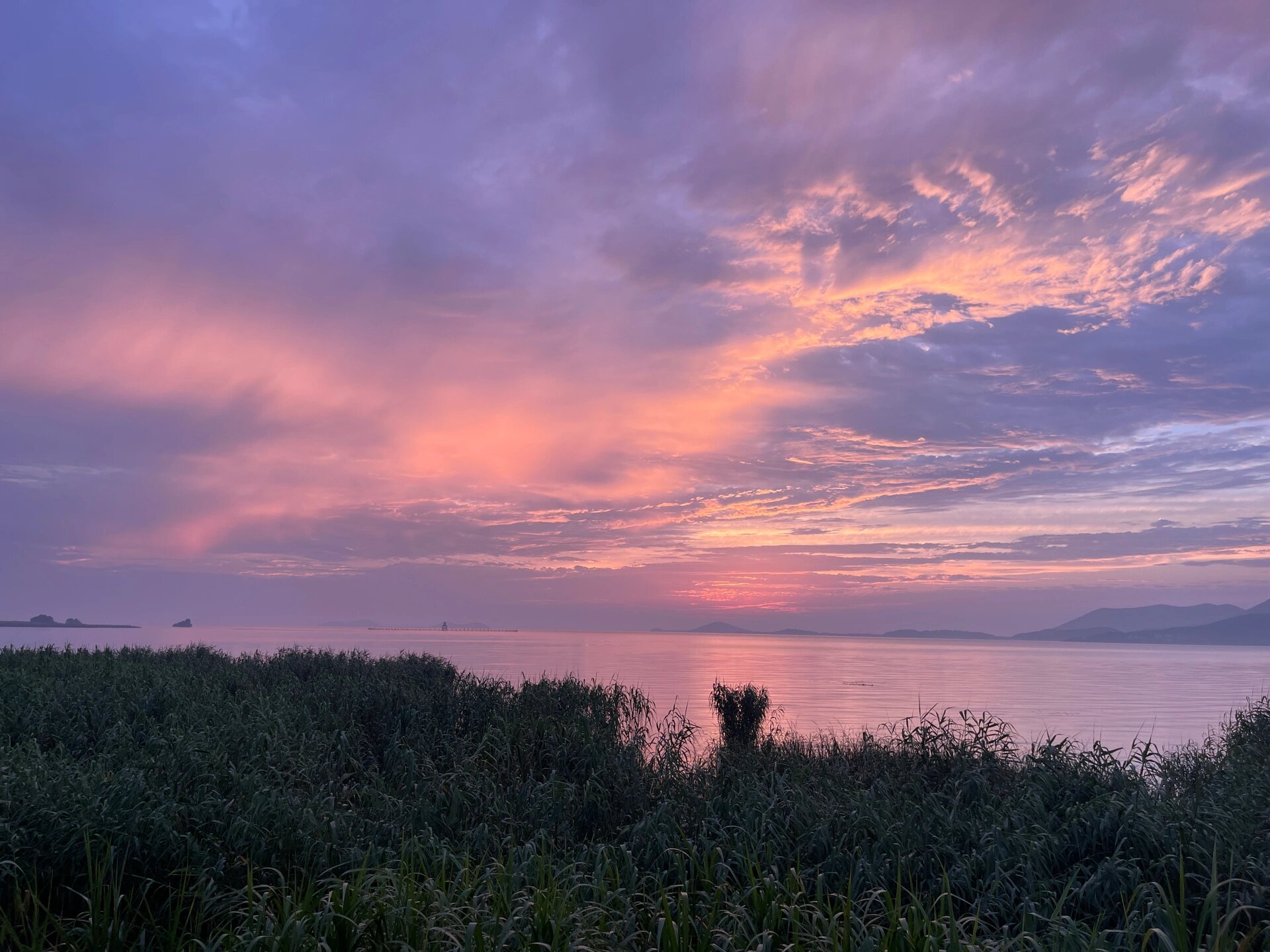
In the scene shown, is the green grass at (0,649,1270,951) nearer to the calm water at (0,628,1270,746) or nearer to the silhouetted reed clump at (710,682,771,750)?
the silhouetted reed clump at (710,682,771,750)

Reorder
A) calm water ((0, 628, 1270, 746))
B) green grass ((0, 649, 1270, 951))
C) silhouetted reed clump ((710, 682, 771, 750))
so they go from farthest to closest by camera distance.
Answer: calm water ((0, 628, 1270, 746)) < silhouetted reed clump ((710, 682, 771, 750)) < green grass ((0, 649, 1270, 951))

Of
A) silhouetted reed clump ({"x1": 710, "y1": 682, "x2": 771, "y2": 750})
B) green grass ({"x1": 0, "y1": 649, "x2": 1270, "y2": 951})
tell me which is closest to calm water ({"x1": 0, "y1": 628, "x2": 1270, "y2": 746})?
silhouetted reed clump ({"x1": 710, "y1": 682, "x2": 771, "y2": 750})

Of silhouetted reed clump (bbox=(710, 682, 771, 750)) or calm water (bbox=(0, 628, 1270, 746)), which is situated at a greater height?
silhouetted reed clump (bbox=(710, 682, 771, 750))

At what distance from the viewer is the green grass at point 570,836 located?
6414 millimetres

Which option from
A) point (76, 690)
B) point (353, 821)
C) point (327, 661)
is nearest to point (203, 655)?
point (327, 661)

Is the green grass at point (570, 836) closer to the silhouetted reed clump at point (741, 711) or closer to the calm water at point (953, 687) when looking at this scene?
the silhouetted reed clump at point (741, 711)

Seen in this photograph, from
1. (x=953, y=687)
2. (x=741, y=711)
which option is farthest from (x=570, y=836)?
(x=953, y=687)

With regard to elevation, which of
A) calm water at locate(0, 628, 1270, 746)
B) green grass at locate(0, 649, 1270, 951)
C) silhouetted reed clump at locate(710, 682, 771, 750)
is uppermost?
green grass at locate(0, 649, 1270, 951)

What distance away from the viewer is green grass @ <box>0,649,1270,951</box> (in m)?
6.41

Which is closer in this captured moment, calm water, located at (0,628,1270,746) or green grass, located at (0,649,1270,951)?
green grass, located at (0,649,1270,951)

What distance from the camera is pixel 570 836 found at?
11.6 metres

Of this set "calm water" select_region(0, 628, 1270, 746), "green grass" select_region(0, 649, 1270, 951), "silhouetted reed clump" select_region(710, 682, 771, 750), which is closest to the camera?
"green grass" select_region(0, 649, 1270, 951)

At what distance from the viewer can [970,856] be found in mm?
9477

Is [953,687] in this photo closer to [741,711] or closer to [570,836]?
[741,711]
